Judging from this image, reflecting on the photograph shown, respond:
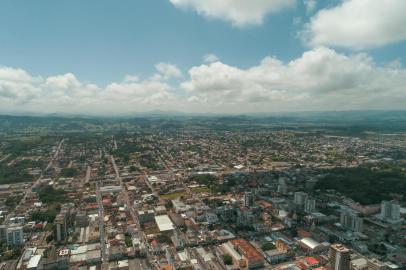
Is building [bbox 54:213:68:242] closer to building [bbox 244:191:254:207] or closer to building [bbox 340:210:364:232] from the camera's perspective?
building [bbox 244:191:254:207]

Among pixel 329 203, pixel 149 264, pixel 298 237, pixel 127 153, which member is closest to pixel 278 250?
pixel 298 237

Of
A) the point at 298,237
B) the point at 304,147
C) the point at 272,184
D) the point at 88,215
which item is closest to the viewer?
the point at 298,237

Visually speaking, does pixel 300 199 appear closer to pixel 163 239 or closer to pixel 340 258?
pixel 340 258

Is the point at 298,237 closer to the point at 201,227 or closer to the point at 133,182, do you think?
the point at 201,227

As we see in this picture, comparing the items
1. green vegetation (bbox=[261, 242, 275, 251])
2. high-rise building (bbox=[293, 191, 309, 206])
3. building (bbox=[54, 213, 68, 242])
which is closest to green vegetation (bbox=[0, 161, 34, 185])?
building (bbox=[54, 213, 68, 242])

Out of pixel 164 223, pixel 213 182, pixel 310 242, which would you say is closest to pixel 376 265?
pixel 310 242
